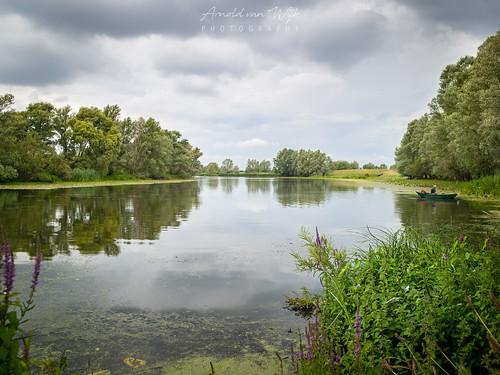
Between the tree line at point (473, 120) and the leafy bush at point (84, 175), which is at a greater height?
the tree line at point (473, 120)

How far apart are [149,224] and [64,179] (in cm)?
4221

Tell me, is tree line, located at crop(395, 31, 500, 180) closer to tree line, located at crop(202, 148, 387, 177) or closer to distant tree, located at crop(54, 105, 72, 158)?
distant tree, located at crop(54, 105, 72, 158)

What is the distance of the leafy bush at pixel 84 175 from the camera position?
54.5m

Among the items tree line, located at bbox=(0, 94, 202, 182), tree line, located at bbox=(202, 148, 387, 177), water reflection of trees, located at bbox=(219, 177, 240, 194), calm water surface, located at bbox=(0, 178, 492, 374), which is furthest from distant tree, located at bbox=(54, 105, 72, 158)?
tree line, located at bbox=(202, 148, 387, 177)

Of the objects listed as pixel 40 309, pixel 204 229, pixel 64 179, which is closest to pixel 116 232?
pixel 204 229

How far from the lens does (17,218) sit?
54.8 feet

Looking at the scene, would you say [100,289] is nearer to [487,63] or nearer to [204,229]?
[204,229]

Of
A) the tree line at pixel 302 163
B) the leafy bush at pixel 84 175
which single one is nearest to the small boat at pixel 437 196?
the leafy bush at pixel 84 175

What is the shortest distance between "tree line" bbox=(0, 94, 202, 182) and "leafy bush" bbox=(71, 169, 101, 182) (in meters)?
0.10

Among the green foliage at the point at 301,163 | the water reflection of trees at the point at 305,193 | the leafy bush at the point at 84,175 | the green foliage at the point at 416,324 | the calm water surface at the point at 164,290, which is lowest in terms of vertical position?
the calm water surface at the point at 164,290

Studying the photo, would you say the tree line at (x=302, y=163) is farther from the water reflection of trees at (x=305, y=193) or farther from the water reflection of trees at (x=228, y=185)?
the water reflection of trees at (x=305, y=193)

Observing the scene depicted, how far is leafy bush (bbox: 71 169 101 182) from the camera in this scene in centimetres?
5447

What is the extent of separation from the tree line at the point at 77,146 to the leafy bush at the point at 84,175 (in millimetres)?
97

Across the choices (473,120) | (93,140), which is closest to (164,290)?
(473,120)
